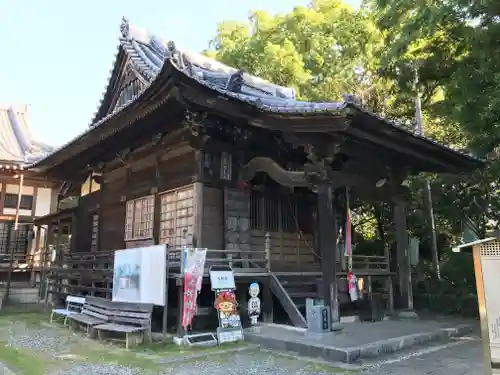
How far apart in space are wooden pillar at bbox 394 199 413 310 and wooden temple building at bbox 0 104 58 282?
599 inches

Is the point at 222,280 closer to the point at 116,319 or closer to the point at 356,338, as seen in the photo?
the point at 116,319

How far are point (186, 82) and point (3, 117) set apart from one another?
864 inches

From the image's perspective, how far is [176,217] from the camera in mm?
10352

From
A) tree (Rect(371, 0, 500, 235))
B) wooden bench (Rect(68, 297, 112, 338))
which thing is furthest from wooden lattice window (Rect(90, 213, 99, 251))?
tree (Rect(371, 0, 500, 235))

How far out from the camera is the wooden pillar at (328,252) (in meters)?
8.34

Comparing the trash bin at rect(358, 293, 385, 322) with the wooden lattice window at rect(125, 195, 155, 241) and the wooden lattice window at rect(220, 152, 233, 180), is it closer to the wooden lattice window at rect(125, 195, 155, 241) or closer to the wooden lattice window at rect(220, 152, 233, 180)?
the wooden lattice window at rect(220, 152, 233, 180)

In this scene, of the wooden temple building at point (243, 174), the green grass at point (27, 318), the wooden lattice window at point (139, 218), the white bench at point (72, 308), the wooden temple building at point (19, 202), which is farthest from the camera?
the wooden temple building at point (19, 202)

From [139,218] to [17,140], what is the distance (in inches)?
590

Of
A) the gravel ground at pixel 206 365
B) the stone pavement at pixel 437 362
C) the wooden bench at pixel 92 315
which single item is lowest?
the gravel ground at pixel 206 365

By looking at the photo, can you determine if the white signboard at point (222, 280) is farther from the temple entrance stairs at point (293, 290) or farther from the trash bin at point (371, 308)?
the trash bin at point (371, 308)

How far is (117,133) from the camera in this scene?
10.9 meters

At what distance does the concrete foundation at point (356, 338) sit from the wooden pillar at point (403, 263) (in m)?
1.17

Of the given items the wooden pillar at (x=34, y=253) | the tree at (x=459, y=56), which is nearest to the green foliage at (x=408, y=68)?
the tree at (x=459, y=56)

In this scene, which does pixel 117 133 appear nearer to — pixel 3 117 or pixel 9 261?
pixel 9 261
